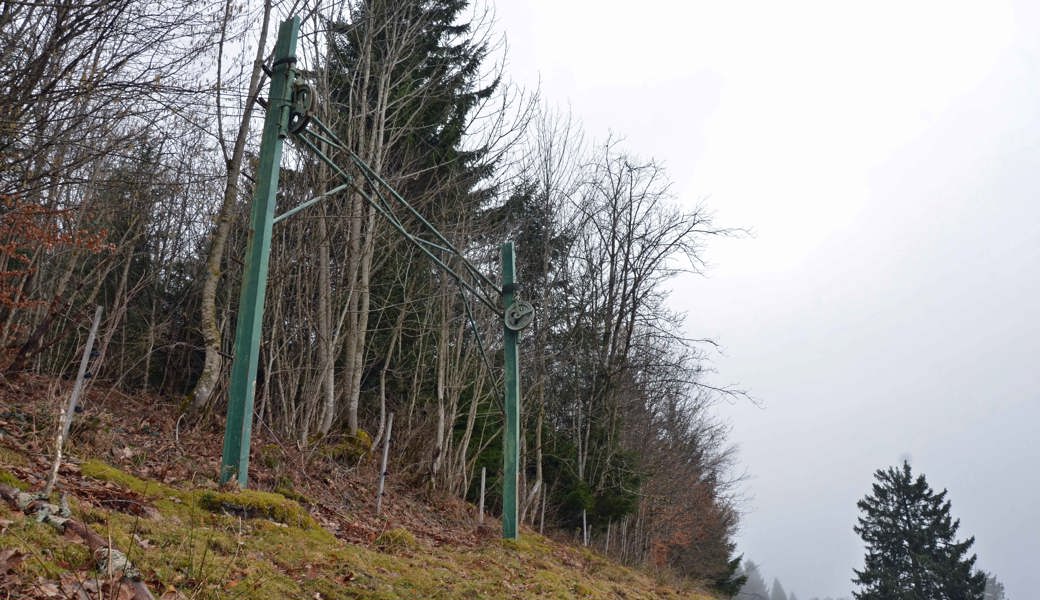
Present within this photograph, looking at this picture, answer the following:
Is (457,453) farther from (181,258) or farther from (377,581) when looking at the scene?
(377,581)

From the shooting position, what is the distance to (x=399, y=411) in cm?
1458

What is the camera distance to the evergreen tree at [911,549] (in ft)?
138

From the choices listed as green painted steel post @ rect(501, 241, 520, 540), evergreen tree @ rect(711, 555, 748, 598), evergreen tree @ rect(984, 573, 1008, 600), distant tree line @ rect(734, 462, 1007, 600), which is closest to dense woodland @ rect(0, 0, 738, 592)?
green painted steel post @ rect(501, 241, 520, 540)

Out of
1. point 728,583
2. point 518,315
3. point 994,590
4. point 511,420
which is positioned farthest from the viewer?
point 994,590

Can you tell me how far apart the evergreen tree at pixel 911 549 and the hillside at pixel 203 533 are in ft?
142

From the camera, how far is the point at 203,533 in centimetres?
400

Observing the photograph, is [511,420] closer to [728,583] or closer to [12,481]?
[12,481]

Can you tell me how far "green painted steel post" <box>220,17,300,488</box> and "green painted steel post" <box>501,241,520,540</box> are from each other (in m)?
3.44

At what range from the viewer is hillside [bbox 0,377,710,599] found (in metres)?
2.96

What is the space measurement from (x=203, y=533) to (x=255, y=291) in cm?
181

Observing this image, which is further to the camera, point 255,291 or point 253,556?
Answer: point 255,291

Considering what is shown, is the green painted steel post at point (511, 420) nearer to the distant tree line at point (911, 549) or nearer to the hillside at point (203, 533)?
the hillside at point (203, 533)

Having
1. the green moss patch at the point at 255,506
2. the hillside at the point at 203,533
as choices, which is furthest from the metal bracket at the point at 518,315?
the green moss patch at the point at 255,506

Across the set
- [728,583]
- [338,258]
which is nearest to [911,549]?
[728,583]
